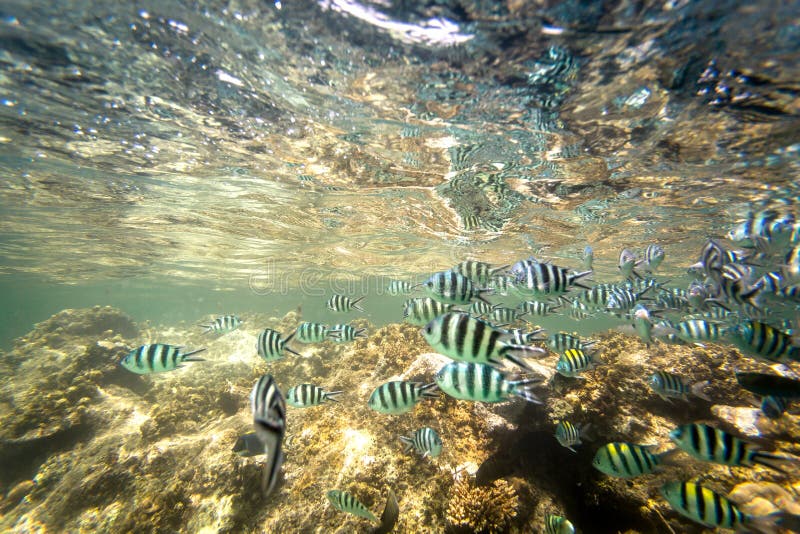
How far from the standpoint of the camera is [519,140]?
10453 millimetres

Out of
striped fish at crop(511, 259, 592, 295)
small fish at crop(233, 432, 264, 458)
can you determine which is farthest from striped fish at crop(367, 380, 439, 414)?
small fish at crop(233, 432, 264, 458)

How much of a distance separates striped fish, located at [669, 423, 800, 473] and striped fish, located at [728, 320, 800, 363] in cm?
152

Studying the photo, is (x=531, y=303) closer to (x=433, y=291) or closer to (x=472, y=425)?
(x=472, y=425)

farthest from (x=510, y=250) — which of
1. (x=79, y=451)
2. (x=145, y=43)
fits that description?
(x=79, y=451)

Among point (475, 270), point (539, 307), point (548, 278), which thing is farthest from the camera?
point (539, 307)

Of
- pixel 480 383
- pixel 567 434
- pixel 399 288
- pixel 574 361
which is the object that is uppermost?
pixel 399 288

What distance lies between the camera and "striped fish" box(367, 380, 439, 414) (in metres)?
5.03

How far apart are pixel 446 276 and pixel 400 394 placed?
1.95 meters

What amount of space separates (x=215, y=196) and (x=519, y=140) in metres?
13.9

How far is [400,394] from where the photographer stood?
5082mm

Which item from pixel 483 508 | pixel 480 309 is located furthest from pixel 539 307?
pixel 483 508

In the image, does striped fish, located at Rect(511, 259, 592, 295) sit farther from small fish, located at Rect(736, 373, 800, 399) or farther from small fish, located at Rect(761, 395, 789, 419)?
small fish, located at Rect(761, 395, 789, 419)

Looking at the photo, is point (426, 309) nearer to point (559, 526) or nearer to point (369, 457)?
point (559, 526)

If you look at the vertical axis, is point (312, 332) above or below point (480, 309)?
below
